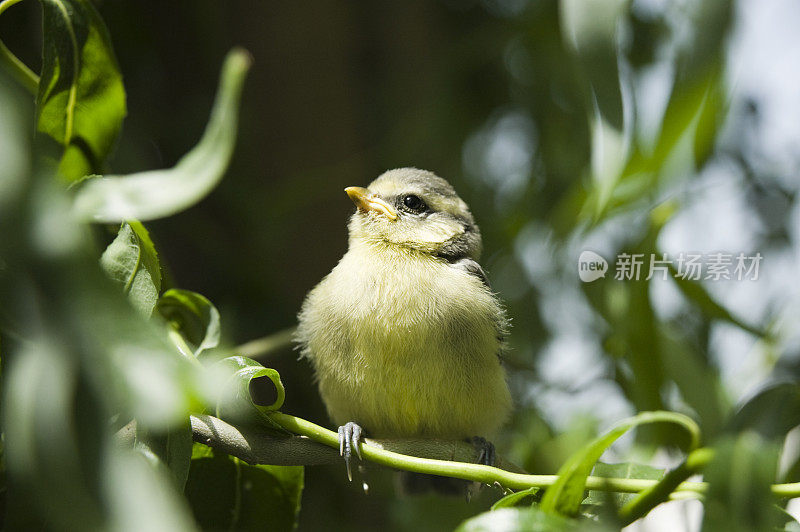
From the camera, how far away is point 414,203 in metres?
1.41

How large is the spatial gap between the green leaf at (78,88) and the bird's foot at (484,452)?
2.38 feet

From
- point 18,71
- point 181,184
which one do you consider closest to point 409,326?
point 181,184

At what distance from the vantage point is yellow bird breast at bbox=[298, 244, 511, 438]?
1.22 m

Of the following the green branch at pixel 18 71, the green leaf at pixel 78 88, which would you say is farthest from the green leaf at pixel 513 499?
the green branch at pixel 18 71

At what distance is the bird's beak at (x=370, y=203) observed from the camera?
1.36 meters

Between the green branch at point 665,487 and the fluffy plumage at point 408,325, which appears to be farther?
the fluffy plumage at point 408,325

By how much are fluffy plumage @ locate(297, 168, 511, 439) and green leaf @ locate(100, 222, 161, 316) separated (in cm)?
47

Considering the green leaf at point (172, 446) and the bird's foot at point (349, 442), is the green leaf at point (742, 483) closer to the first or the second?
the bird's foot at point (349, 442)

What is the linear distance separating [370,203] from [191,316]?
46 centimetres

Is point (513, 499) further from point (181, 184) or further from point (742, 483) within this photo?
point (181, 184)

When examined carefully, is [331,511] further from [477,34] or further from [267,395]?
[477,34]

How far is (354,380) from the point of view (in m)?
1.25

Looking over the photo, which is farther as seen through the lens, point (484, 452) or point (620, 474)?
point (484, 452)

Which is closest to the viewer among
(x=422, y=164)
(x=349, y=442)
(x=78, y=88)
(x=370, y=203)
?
(x=78, y=88)
